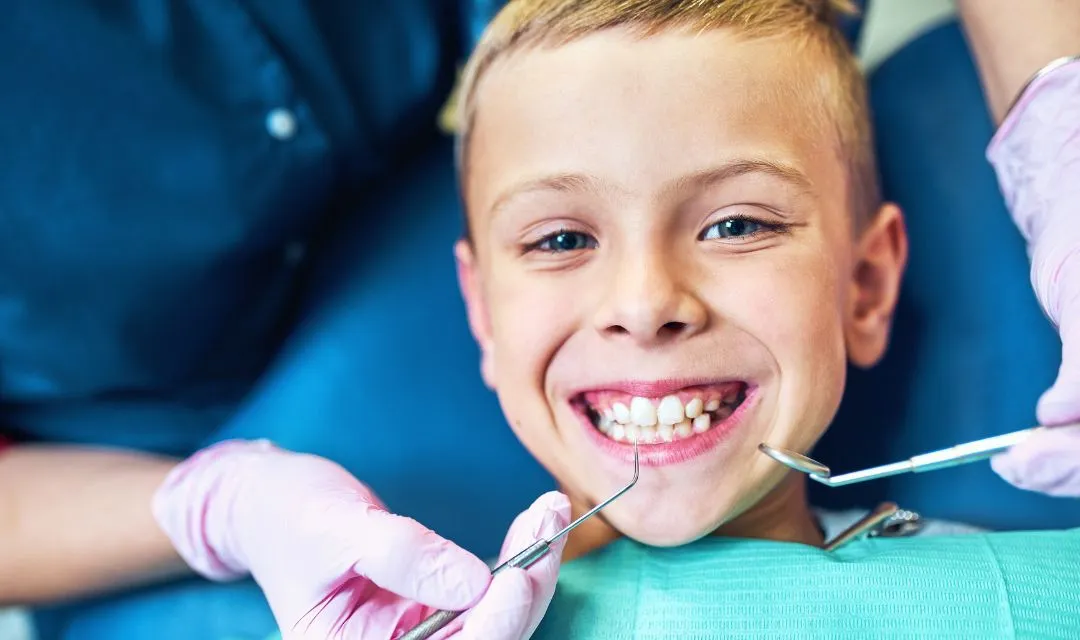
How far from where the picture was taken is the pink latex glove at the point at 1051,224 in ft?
2.91

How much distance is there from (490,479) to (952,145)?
2.72 ft

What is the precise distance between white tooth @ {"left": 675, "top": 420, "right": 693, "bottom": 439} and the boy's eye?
21 centimetres

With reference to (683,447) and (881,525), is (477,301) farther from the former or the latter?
(881,525)

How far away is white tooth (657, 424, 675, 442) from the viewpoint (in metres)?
0.98

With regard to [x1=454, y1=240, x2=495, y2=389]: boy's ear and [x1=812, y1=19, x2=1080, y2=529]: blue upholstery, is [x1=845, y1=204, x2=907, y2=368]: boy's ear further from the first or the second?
[x1=454, y1=240, x2=495, y2=389]: boy's ear

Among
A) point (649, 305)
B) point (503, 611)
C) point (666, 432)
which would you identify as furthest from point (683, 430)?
point (503, 611)

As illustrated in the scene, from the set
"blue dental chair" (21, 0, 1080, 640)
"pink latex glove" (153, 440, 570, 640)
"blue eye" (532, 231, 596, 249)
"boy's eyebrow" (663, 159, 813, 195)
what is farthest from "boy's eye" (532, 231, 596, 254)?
"blue dental chair" (21, 0, 1080, 640)

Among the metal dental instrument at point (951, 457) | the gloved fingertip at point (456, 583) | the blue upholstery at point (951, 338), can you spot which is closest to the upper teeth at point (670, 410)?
the metal dental instrument at point (951, 457)

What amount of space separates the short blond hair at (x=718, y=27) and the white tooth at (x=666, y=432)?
353mm

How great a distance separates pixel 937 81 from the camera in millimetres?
1443

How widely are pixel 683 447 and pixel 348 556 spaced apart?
1.14 ft

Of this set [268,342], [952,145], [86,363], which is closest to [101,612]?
[86,363]

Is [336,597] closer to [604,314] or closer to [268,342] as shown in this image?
[604,314]

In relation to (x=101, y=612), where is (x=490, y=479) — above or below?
below
